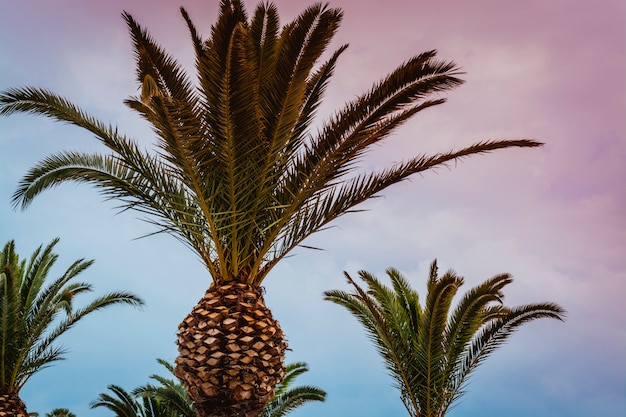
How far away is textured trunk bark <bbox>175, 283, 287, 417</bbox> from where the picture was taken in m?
9.60

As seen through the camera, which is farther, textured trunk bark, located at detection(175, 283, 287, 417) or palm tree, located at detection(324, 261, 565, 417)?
palm tree, located at detection(324, 261, 565, 417)

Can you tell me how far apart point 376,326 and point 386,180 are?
7.02 m

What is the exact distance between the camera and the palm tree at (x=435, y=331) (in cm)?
1611

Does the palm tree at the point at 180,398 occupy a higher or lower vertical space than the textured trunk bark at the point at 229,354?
higher

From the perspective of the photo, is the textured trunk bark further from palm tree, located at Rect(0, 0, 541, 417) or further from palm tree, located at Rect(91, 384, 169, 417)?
palm tree, located at Rect(91, 384, 169, 417)

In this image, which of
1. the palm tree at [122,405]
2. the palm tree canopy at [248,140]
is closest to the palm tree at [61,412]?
the palm tree at [122,405]

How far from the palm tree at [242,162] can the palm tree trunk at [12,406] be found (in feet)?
32.4

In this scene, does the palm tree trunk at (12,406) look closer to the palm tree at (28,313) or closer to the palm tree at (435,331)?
the palm tree at (28,313)

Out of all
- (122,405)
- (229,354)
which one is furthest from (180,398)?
(229,354)

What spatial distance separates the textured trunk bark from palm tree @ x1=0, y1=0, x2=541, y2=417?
16 mm

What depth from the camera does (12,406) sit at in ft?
59.2

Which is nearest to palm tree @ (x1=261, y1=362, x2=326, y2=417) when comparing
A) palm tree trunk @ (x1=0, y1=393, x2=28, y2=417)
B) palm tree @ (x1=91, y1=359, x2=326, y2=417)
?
palm tree @ (x1=91, y1=359, x2=326, y2=417)

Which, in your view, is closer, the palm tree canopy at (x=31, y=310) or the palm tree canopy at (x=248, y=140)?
the palm tree canopy at (x=248, y=140)

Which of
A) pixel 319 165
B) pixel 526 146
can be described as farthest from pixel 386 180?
pixel 526 146
